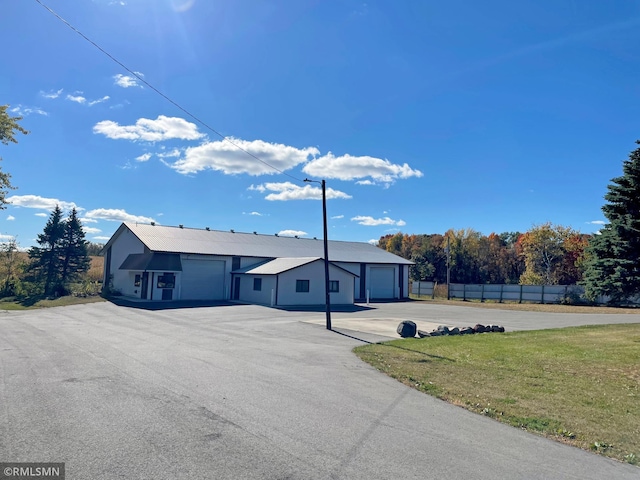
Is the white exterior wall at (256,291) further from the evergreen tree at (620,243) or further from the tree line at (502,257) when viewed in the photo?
the tree line at (502,257)

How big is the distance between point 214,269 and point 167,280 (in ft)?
13.6

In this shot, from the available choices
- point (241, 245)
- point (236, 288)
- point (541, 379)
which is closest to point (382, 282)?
point (241, 245)

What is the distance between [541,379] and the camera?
32.8 feet

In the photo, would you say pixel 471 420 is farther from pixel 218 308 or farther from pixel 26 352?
pixel 218 308

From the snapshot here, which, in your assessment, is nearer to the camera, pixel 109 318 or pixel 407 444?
pixel 407 444

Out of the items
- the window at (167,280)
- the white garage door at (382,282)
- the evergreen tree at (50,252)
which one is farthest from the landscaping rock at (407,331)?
the evergreen tree at (50,252)

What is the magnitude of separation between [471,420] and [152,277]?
31.3 metres

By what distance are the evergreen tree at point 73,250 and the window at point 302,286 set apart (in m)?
30.8

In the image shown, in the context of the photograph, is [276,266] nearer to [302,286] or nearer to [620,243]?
[302,286]

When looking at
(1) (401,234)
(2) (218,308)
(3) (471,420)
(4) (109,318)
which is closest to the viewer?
(3) (471,420)

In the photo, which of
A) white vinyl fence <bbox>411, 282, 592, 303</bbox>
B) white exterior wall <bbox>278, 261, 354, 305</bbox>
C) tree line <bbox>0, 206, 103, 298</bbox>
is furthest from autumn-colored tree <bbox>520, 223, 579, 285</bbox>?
tree line <bbox>0, 206, 103, 298</bbox>

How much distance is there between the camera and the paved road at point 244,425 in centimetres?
480

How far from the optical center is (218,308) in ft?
96.5

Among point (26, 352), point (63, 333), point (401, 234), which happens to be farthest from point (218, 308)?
point (401, 234)
